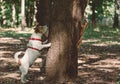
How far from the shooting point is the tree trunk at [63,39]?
9.54 meters

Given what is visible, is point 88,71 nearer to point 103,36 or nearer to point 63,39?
point 63,39

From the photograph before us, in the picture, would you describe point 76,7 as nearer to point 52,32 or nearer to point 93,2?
point 52,32

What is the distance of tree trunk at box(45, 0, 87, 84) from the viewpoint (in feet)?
31.3

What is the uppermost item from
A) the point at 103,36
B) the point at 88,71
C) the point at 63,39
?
the point at 63,39

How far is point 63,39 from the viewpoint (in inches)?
377

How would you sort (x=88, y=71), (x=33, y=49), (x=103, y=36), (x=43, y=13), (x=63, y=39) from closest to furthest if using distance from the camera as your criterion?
(x=63, y=39) < (x=33, y=49) < (x=43, y=13) < (x=88, y=71) < (x=103, y=36)

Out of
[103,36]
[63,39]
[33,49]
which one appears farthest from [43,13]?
[103,36]

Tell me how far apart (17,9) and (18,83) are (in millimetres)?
57693

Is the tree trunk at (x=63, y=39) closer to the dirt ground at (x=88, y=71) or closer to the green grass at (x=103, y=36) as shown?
the dirt ground at (x=88, y=71)

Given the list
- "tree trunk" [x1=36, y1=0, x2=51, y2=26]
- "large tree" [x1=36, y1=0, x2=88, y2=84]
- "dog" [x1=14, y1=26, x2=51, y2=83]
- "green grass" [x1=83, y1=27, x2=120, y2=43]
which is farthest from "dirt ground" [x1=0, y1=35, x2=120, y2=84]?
"green grass" [x1=83, y1=27, x2=120, y2=43]

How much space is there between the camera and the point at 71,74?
32.6ft

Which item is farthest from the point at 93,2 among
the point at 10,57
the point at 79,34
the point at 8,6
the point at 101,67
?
the point at 79,34

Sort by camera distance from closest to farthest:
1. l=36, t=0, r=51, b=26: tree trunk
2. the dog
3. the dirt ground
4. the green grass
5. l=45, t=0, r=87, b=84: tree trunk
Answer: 1. l=45, t=0, r=87, b=84: tree trunk
2. the dog
3. the dirt ground
4. l=36, t=0, r=51, b=26: tree trunk
5. the green grass

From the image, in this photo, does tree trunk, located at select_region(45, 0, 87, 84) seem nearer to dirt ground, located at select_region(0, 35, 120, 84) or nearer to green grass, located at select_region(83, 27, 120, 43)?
dirt ground, located at select_region(0, 35, 120, 84)
